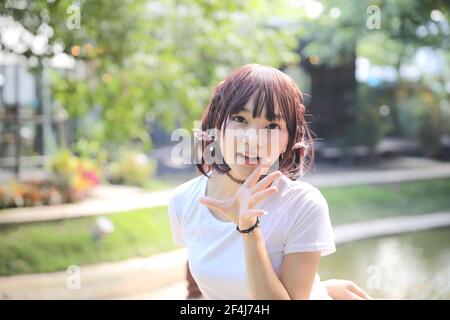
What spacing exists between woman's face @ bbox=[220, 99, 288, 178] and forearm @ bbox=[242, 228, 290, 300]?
0.49ft

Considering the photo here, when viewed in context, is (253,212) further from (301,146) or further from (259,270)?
(301,146)

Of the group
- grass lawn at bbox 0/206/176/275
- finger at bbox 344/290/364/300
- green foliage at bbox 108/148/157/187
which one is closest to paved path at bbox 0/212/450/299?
grass lawn at bbox 0/206/176/275

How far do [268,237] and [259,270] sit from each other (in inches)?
3.4

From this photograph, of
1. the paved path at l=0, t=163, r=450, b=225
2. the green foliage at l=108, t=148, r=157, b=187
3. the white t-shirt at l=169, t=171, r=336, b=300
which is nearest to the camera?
the white t-shirt at l=169, t=171, r=336, b=300

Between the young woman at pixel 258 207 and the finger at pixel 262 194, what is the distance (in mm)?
12

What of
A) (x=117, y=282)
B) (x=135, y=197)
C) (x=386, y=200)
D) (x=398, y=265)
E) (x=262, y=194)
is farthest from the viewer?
(x=386, y=200)

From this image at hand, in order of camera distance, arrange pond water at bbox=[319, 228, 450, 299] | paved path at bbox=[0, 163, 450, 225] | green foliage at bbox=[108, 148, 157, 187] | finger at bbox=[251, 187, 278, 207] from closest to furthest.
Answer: finger at bbox=[251, 187, 278, 207]
pond water at bbox=[319, 228, 450, 299]
paved path at bbox=[0, 163, 450, 225]
green foliage at bbox=[108, 148, 157, 187]

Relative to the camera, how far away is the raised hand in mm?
901

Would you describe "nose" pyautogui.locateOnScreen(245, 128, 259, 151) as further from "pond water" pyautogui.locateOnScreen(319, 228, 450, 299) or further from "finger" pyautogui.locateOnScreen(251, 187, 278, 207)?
"pond water" pyautogui.locateOnScreen(319, 228, 450, 299)

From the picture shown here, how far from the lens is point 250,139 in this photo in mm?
1022

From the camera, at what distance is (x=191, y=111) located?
3.89 meters

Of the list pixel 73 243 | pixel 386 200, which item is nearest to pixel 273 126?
pixel 73 243

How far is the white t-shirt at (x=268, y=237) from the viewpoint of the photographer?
3.27 feet

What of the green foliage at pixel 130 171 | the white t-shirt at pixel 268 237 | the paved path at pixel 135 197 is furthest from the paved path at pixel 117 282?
the white t-shirt at pixel 268 237
